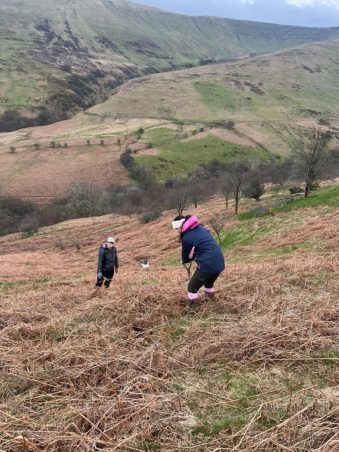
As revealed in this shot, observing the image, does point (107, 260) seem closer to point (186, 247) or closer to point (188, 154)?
point (186, 247)

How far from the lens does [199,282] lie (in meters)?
5.11

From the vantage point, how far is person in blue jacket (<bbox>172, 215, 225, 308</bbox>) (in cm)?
501

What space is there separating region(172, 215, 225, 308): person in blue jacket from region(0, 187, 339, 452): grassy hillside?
2.18ft

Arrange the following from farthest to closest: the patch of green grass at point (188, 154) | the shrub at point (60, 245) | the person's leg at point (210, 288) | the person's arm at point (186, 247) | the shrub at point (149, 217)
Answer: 1. the patch of green grass at point (188, 154)
2. the shrub at point (149, 217)
3. the shrub at point (60, 245)
4. the person's leg at point (210, 288)
5. the person's arm at point (186, 247)

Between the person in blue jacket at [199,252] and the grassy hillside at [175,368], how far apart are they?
0.66m

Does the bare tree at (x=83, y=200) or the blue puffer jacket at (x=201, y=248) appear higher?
the blue puffer jacket at (x=201, y=248)

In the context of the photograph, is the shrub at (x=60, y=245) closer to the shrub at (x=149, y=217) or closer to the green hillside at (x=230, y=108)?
the shrub at (x=149, y=217)

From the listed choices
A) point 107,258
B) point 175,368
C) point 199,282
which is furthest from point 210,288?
point 107,258

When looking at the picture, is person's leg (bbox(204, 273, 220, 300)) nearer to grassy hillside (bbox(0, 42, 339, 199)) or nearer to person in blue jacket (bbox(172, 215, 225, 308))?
person in blue jacket (bbox(172, 215, 225, 308))

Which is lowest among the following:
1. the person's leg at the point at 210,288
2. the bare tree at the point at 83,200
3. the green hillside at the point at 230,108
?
the bare tree at the point at 83,200

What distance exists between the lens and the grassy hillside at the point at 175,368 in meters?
2.59

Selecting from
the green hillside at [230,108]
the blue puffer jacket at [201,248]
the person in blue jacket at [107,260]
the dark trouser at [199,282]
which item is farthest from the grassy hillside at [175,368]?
the green hillside at [230,108]

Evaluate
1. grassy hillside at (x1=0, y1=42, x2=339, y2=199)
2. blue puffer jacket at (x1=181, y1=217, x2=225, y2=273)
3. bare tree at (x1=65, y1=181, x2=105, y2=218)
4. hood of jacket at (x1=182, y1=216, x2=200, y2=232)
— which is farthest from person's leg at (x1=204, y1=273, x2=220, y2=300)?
grassy hillside at (x1=0, y1=42, x2=339, y2=199)

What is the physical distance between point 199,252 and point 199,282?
62cm
